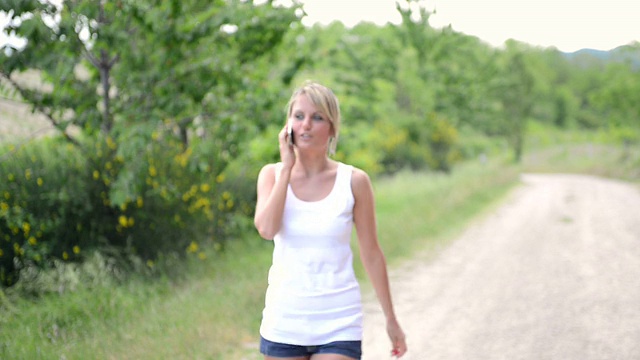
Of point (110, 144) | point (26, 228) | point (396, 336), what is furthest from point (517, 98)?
point (396, 336)

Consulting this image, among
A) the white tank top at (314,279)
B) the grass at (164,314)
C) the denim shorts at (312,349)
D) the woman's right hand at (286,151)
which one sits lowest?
the grass at (164,314)

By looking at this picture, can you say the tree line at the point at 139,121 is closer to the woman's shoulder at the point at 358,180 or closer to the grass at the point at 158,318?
the grass at the point at 158,318

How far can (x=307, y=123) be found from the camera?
2984mm

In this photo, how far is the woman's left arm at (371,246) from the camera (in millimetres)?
3068

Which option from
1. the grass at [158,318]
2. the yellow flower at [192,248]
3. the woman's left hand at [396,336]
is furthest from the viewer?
the yellow flower at [192,248]

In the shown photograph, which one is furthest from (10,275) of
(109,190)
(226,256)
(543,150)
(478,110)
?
(543,150)

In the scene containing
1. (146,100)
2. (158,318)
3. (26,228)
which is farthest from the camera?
(146,100)

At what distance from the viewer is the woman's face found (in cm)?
299

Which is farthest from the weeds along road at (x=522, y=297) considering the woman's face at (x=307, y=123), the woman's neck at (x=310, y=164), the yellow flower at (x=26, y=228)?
the woman's face at (x=307, y=123)

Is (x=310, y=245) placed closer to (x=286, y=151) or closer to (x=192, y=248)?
(x=286, y=151)

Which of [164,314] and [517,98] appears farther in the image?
[517,98]

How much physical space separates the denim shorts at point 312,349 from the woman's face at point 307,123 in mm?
742

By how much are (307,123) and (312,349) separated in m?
0.84

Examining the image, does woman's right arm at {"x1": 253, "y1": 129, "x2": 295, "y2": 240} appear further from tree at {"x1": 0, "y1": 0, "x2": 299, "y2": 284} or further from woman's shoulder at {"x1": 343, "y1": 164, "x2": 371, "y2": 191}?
tree at {"x1": 0, "y1": 0, "x2": 299, "y2": 284}
